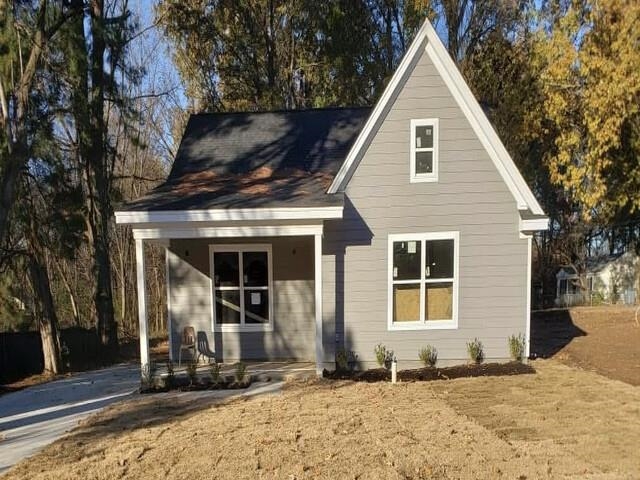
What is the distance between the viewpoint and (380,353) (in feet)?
24.7

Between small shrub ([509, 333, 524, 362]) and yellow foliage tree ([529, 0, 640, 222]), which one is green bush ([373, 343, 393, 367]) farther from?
yellow foliage tree ([529, 0, 640, 222])

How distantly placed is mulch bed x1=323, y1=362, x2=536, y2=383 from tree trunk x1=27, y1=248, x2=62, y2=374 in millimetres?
6096

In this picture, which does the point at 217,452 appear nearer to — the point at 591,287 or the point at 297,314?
the point at 297,314

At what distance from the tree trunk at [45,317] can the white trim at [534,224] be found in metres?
9.68

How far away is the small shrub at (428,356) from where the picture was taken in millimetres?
7598

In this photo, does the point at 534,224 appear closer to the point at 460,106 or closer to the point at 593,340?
the point at 460,106

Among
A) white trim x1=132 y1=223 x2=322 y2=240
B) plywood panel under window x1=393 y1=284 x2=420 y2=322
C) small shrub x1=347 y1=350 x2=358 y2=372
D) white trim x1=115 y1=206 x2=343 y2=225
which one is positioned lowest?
small shrub x1=347 y1=350 x2=358 y2=372

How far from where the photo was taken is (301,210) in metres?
6.95

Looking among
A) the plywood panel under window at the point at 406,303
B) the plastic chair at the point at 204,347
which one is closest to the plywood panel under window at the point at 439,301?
the plywood panel under window at the point at 406,303

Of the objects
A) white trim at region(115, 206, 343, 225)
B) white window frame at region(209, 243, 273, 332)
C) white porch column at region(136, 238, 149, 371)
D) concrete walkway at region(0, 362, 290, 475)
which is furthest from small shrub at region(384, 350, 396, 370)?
white porch column at region(136, 238, 149, 371)

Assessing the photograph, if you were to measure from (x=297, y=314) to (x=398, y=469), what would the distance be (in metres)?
4.80

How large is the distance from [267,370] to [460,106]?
588 cm

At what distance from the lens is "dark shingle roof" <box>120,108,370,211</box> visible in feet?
24.1

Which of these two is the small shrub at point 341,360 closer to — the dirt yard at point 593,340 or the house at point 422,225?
the house at point 422,225
